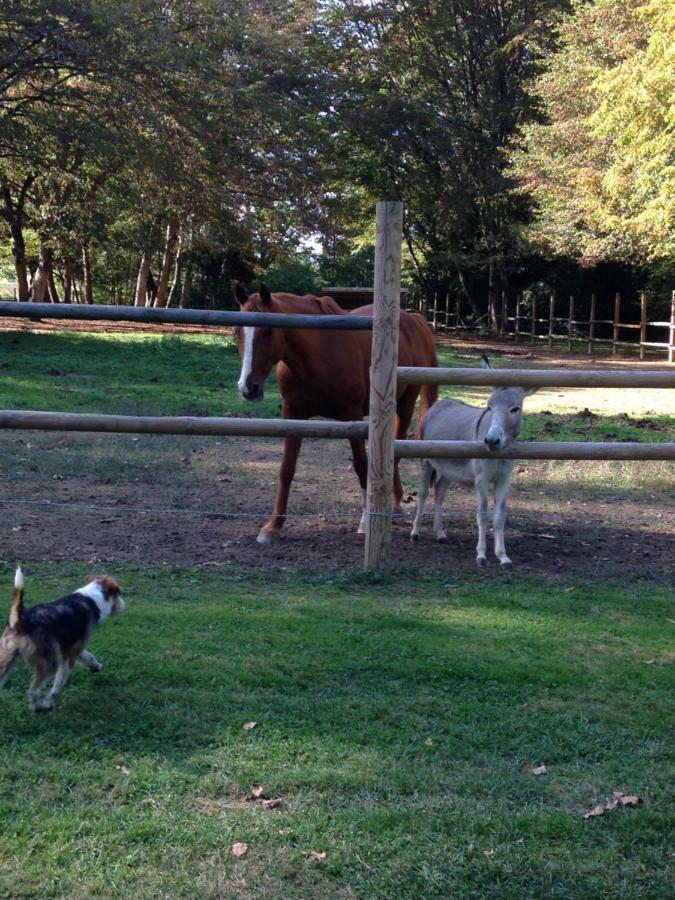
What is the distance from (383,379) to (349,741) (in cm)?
305

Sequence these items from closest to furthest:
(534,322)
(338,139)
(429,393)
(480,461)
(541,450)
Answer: (541,450), (480,461), (429,393), (338,139), (534,322)

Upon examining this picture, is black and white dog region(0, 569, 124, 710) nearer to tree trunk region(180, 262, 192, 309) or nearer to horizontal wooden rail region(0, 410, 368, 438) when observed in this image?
horizontal wooden rail region(0, 410, 368, 438)

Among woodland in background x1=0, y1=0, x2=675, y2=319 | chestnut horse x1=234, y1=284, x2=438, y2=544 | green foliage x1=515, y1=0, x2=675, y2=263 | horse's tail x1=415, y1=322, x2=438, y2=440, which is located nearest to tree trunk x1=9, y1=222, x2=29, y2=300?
woodland in background x1=0, y1=0, x2=675, y2=319

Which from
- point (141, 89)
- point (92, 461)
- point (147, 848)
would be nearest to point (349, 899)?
point (147, 848)

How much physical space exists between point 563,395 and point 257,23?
16148 millimetres

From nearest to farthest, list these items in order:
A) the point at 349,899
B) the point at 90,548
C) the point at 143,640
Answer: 1. the point at 349,899
2. the point at 143,640
3. the point at 90,548

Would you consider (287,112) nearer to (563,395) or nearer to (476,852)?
(563,395)

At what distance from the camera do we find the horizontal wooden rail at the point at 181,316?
668 centimetres

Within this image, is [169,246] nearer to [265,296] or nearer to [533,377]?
[265,296]

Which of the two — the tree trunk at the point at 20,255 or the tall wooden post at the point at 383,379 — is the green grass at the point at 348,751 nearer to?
the tall wooden post at the point at 383,379

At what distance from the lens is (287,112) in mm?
27391

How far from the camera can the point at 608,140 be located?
96.9ft

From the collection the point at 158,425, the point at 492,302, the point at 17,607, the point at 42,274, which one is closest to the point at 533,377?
the point at 158,425

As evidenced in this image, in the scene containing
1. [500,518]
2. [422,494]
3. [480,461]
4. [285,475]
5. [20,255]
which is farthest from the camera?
[20,255]
